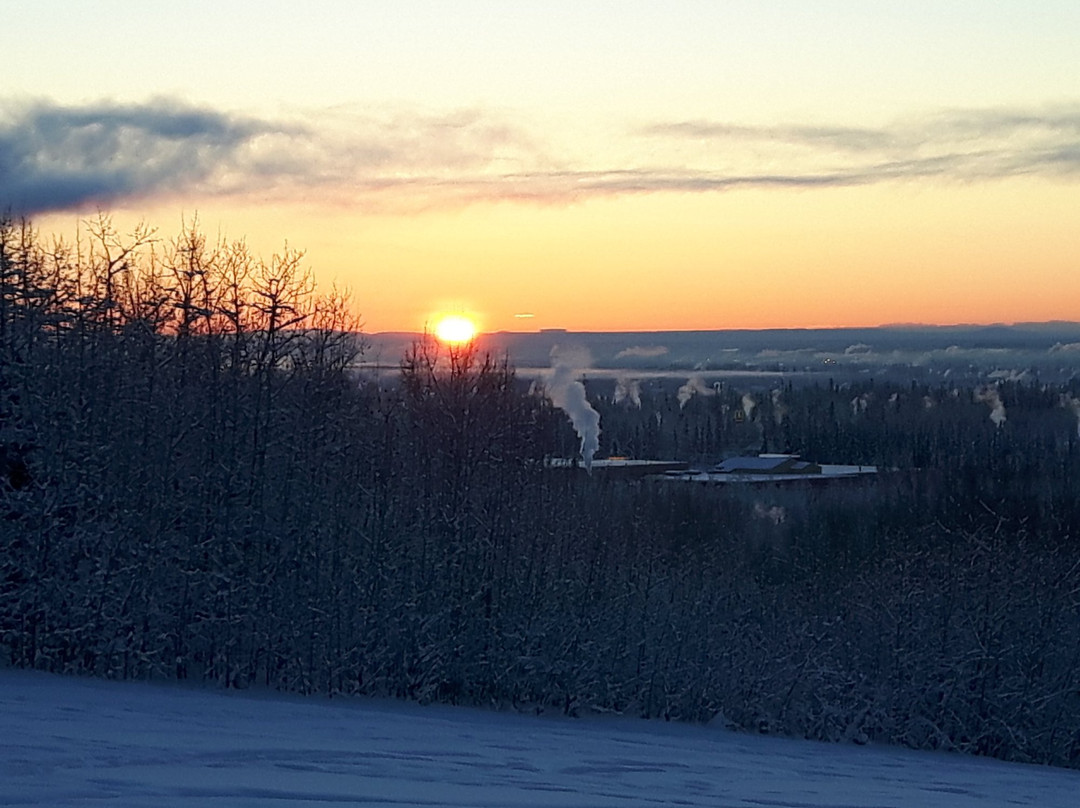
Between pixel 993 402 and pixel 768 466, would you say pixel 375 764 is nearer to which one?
pixel 768 466

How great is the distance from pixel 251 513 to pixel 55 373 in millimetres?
3927

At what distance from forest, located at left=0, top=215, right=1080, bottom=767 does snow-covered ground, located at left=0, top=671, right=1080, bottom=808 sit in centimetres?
200

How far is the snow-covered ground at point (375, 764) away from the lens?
8695mm

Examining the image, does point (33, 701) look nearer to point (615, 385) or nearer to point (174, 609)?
point (174, 609)

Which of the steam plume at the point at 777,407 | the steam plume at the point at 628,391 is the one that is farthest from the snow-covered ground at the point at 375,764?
the steam plume at the point at 628,391

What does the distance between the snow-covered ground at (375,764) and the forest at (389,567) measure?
2.00 meters

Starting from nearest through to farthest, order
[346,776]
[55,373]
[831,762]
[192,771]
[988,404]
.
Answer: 1. [192,771]
2. [346,776]
3. [831,762]
4. [55,373]
5. [988,404]

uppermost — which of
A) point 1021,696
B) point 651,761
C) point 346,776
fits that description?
point 346,776

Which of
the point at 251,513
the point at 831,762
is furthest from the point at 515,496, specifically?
the point at 831,762

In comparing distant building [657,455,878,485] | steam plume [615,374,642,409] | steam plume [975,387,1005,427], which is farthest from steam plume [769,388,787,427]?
distant building [657,455,878,485]

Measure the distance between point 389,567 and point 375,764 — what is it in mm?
12376

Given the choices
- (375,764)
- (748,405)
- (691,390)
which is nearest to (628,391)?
(691,390)

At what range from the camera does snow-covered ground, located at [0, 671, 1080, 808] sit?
870 cm

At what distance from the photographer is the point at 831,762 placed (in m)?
17.5
